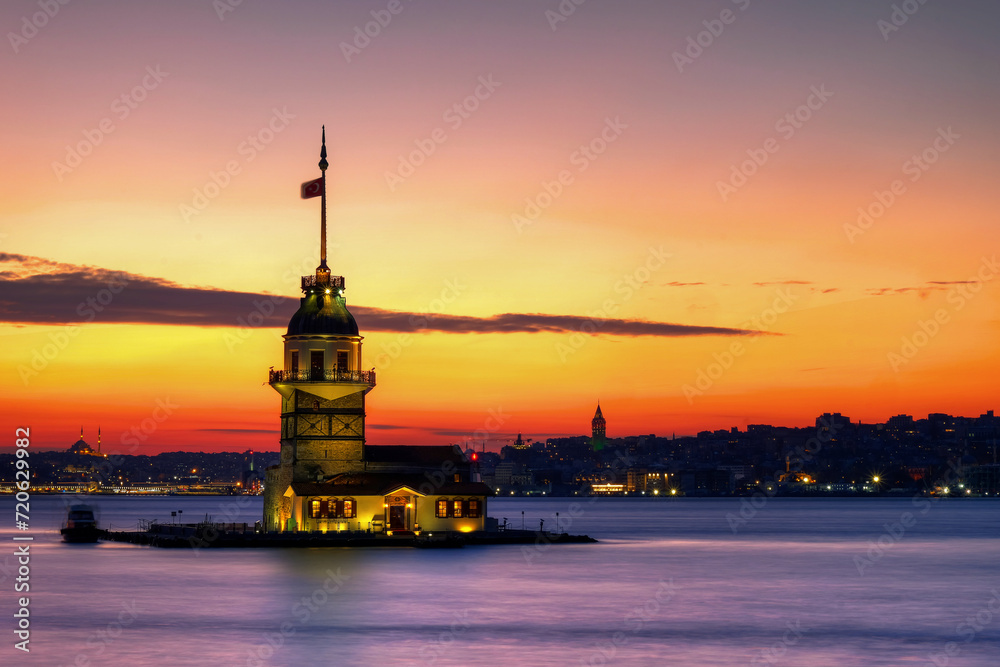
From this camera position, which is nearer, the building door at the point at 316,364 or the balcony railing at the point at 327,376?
the balcony railing at the point at 327,376

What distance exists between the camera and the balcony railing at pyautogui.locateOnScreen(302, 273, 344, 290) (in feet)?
261

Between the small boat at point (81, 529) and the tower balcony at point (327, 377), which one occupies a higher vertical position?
the tower balcony at point (327, 377)

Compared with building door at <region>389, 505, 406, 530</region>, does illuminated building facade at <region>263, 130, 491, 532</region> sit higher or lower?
higher

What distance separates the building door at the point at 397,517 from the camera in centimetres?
8019

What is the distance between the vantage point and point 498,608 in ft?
176

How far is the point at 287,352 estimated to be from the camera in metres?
79.9

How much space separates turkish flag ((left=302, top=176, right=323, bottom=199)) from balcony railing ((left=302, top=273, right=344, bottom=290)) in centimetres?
445
